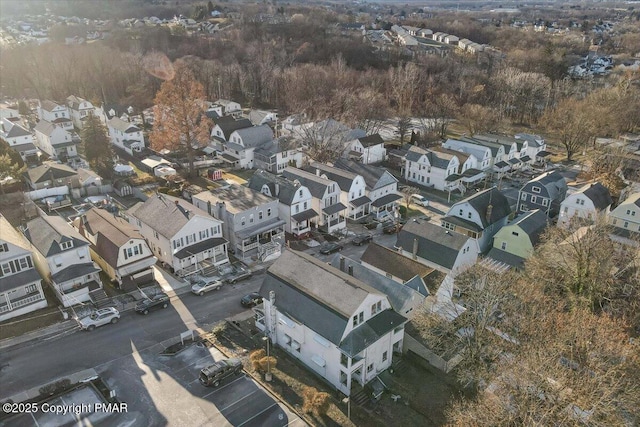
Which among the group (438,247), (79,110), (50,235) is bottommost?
(438,247)

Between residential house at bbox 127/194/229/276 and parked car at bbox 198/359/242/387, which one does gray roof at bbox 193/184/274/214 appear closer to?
residential house at bbox 127/194/229/276

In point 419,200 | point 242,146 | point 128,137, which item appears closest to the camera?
point 419,200

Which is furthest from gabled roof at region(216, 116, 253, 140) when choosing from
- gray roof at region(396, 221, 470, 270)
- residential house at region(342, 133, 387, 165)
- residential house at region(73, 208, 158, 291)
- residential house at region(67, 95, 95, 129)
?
gray roof at region(396, 221, 470, 270)

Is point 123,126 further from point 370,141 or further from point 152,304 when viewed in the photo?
point 152,304

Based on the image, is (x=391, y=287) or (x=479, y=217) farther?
(x=479, y=217)

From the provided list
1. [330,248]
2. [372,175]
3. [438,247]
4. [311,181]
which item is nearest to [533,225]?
[438,247]

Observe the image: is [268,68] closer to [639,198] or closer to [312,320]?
[639,198]

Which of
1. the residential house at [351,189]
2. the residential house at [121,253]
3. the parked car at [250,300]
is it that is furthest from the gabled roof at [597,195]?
the residential house at [121,253]
